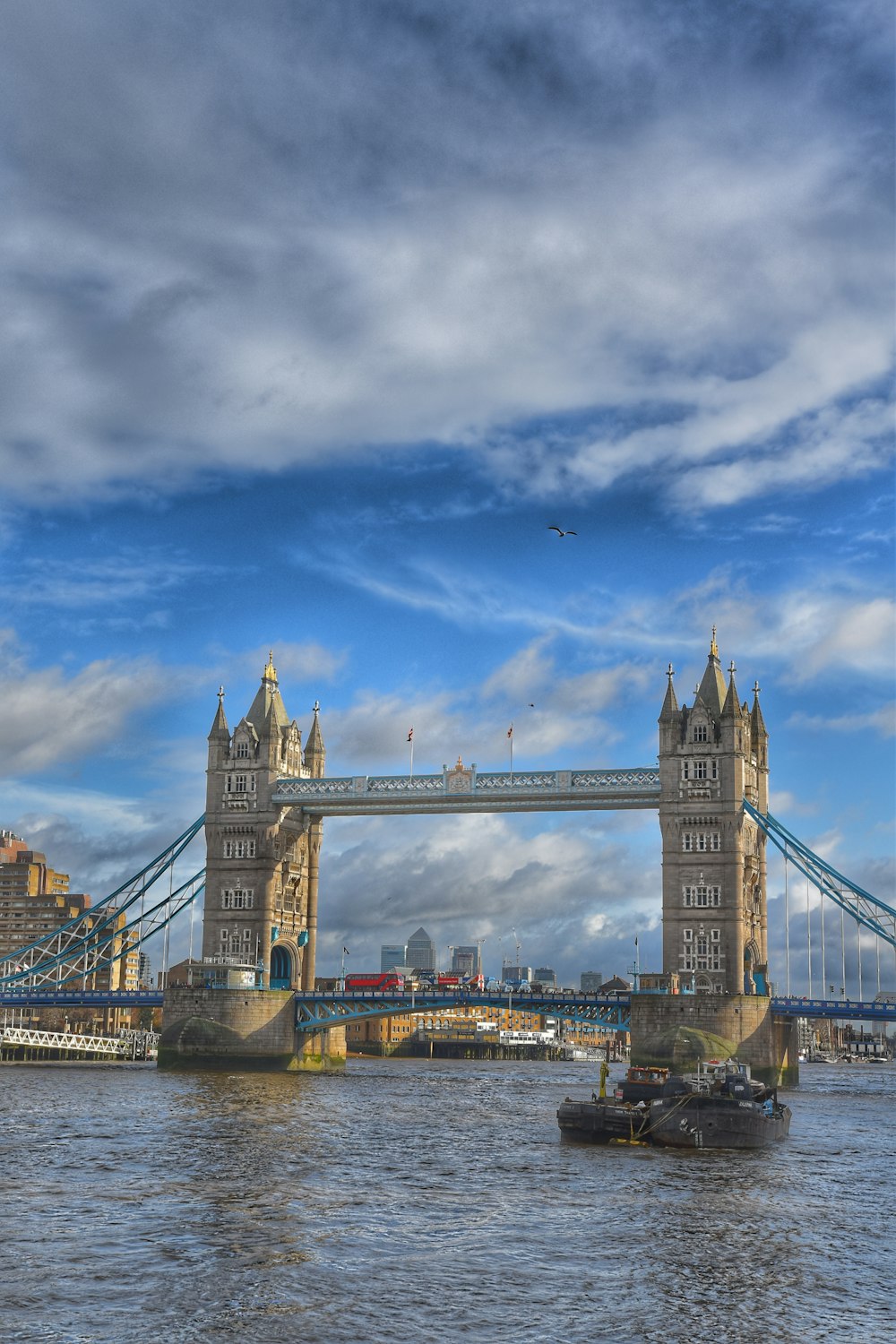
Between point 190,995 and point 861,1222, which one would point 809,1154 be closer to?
point 861,1222

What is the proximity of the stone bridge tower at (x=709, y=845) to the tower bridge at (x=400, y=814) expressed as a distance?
4.6 inches

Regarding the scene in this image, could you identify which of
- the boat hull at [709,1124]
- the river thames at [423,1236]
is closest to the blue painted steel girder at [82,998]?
the river thames at [423,1236]

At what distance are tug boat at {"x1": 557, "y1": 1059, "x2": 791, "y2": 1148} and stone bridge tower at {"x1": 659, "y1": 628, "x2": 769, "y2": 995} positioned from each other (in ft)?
180

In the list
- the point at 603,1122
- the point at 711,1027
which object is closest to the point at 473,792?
the point at 711,1027

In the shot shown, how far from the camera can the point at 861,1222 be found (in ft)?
171

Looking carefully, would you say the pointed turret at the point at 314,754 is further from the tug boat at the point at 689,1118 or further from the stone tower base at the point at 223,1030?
the tug boat at the point at 689,1118

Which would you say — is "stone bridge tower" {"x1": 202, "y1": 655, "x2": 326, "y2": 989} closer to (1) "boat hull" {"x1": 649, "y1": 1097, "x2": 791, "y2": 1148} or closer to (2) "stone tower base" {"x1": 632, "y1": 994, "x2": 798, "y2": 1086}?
(2) "stone tower base" {"x1": 632, "y1": 994, "x2": 798, "y2": 1086}

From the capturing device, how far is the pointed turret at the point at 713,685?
14012cm

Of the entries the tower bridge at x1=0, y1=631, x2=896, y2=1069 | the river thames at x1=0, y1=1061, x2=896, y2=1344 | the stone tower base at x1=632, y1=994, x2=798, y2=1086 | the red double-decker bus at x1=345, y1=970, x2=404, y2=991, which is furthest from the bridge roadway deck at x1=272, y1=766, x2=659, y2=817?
the river thames at x1=0, y1=1061, x2=896, y2=1344

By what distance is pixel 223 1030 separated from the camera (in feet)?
465

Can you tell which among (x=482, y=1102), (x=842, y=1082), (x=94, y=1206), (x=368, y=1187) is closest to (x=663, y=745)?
(x=482, y=1102)

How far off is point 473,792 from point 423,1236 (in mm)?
97721

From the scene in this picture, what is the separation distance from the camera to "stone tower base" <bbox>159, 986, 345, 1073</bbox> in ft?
465

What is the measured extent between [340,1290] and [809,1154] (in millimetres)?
41224
